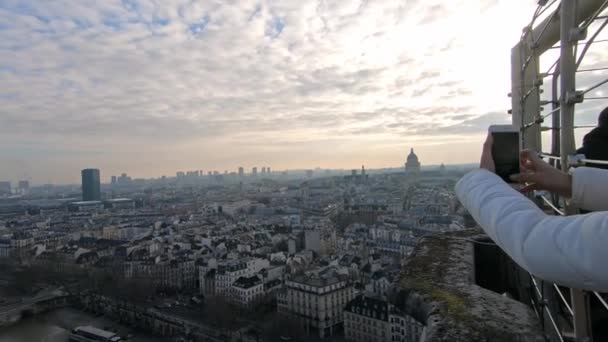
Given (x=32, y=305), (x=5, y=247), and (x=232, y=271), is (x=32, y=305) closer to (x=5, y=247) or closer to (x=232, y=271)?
(x=232, y=271)

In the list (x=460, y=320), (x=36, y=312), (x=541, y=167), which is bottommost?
(x=36, y=312)

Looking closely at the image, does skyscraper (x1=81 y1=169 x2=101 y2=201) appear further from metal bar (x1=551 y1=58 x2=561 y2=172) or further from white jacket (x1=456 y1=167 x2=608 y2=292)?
white jacket (x1=456 y1=167 x2=608 y2=292)

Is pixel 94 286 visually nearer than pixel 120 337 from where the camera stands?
No

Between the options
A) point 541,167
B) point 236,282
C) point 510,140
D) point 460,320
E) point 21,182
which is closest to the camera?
point 541,167

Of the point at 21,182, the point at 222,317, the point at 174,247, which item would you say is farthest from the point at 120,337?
the point at 21,182

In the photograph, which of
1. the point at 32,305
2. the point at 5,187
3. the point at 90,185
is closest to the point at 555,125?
the point at 32,305

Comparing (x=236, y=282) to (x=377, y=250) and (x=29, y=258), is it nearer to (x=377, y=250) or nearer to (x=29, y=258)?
(x=377, y=250)

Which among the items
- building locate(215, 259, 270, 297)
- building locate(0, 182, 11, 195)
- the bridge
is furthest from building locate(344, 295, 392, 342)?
building locate(0, 182, 11, 195)
